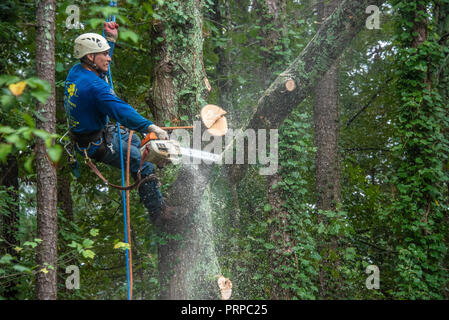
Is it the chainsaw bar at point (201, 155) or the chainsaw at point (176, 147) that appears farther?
the chainsaw bar at point (201, 155)

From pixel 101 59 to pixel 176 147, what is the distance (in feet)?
3.97

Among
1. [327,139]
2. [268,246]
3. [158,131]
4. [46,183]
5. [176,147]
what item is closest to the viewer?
[158,131]

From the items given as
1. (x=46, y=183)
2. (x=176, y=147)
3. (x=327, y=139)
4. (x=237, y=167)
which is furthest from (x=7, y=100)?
(x=327, y=139)

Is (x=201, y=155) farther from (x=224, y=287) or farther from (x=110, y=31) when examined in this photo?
(x=110, y=31)

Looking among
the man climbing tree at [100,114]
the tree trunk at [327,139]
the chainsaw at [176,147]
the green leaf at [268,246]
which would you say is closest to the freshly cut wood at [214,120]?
the chainsaw at [176,147]

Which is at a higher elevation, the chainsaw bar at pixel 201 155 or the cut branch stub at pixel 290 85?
the cut branch stub at pixel 290 85

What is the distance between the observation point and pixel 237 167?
5246 millimetres

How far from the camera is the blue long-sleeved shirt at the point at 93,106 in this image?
414 centimetres

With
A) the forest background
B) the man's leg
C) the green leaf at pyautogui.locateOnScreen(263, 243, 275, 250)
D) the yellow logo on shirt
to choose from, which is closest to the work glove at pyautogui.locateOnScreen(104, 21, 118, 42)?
the forest background

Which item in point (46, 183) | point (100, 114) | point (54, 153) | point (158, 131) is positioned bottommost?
point (54, 153)

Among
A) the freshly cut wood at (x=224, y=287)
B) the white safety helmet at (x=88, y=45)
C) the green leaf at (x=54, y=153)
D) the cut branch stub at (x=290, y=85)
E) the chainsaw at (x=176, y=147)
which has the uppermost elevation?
the white safety helmet at (x=88, y=45)

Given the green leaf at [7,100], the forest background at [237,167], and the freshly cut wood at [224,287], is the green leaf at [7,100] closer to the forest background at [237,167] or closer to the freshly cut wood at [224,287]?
the forest background at [237,167]
